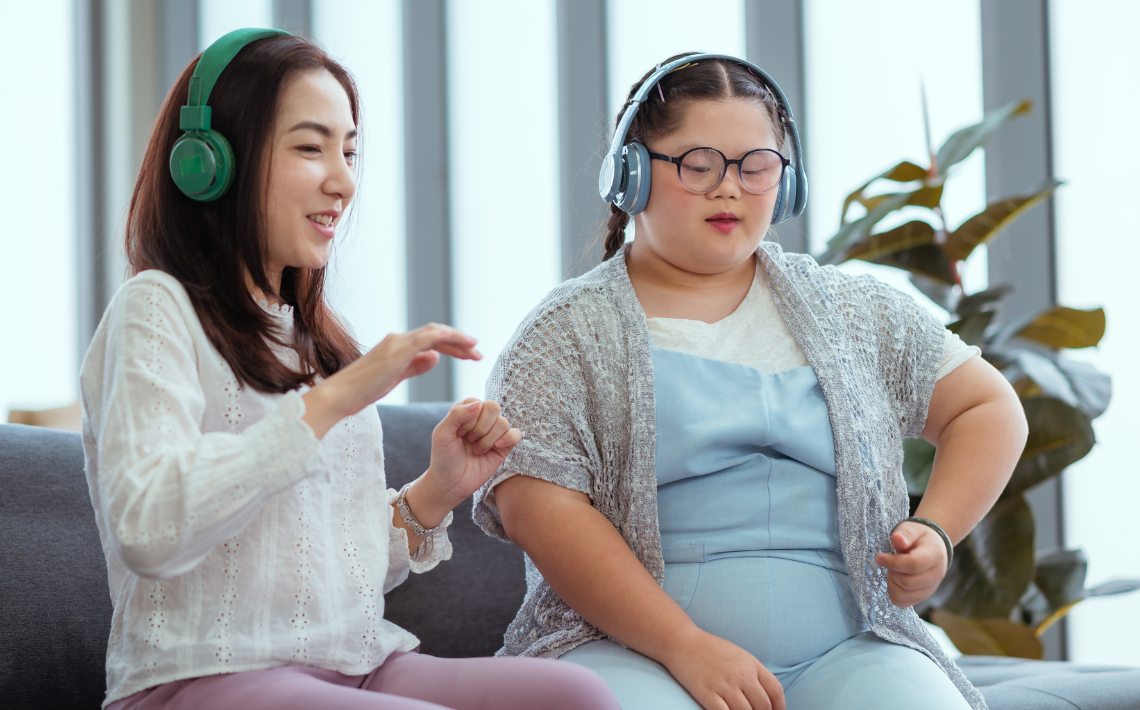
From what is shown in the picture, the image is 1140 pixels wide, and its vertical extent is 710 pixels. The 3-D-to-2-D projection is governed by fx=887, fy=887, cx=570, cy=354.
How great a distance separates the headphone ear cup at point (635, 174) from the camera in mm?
1338

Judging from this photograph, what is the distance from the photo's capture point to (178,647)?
3.04ft

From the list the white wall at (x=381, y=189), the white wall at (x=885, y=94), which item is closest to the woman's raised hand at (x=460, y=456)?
the white wall at (x=885, y=94)

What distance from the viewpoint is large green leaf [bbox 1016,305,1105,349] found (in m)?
2.17

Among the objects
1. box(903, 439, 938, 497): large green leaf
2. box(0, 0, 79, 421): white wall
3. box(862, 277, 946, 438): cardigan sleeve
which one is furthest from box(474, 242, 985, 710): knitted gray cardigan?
box(0, 0, 79, 421): white wall

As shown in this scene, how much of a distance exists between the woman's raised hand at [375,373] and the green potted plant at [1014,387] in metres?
1.52

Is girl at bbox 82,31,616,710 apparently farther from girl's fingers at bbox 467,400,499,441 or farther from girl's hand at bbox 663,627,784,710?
girl's hand at bbox 663,627,784,710

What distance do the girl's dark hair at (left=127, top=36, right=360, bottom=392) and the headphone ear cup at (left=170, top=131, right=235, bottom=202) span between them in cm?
3

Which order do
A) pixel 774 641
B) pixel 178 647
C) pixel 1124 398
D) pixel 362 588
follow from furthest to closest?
pixel 1124 398 → pixel 774 641 → pixel 362 588 → pixel 178 647

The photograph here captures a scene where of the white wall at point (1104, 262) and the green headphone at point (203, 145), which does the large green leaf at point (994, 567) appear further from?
the green headphone at point (203, 145)

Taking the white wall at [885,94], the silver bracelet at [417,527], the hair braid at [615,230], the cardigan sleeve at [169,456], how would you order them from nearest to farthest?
the cardigan sleeve at [169,456]
the silver bracelet at [417,527]
the hair braid at [615,230]
the white wall at [885,94]

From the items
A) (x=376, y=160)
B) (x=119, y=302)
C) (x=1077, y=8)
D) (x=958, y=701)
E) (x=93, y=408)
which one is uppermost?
(x=1077, y=8)

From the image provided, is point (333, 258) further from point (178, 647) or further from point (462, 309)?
point (462, 309)

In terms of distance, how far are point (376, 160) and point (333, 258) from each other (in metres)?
2.49

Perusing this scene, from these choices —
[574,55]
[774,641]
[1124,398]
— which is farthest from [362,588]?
[574,55]
